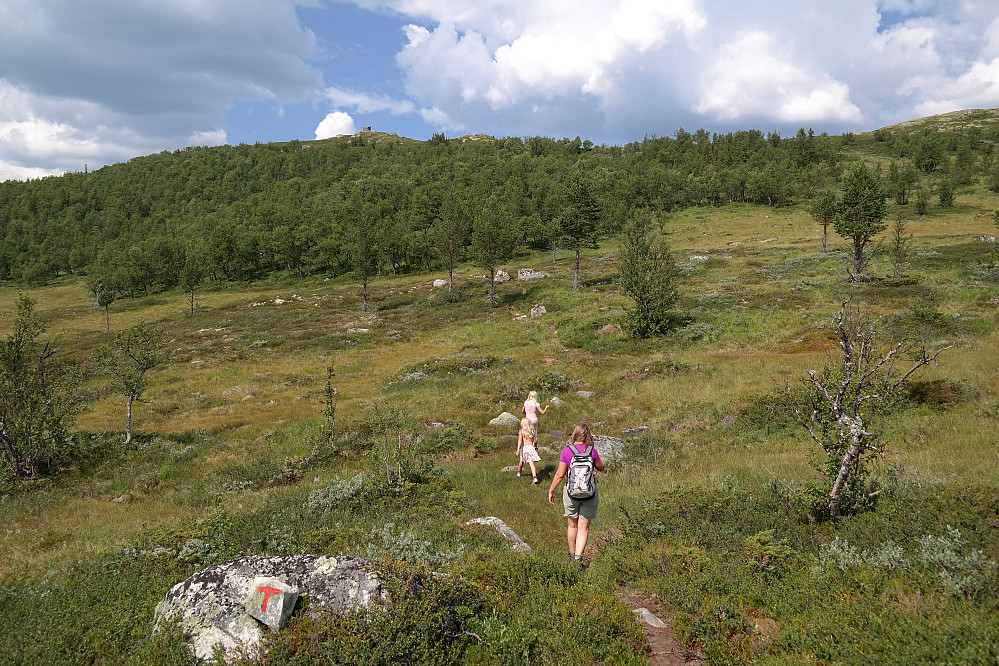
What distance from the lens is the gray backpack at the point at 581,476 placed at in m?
7.76

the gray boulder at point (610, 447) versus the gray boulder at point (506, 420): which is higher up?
the gray boulder at point (610, 447)

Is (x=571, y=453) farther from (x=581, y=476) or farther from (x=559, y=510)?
(x=559, y=510)

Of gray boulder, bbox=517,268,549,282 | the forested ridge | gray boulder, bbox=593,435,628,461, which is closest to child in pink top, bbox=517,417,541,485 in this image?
gray boulder, bbox=593,435,628,461

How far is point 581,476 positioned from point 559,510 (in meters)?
3.45

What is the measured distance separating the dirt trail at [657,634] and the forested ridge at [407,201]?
4923 centimetres

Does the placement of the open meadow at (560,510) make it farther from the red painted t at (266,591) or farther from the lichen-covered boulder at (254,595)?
the red painted t at (266,591)

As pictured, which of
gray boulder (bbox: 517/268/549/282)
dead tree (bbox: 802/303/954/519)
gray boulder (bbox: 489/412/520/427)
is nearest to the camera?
dead tree (bbox: 802/303/954/519)

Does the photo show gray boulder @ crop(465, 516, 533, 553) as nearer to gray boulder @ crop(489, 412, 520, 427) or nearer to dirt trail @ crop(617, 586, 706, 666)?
dirt trail @ crop(617, 586, 706, 666)

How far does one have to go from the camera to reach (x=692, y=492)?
1005 centimetres

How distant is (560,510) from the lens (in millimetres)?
10812

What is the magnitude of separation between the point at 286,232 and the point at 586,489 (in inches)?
4708

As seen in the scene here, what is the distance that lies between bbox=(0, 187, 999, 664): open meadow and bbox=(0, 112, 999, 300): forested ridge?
33603mm

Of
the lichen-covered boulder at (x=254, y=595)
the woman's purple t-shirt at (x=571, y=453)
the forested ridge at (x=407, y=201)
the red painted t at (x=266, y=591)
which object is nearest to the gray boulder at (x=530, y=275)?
the forested ridge at (x=407, y=201)

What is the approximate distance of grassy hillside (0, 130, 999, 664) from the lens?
18.0 ft
